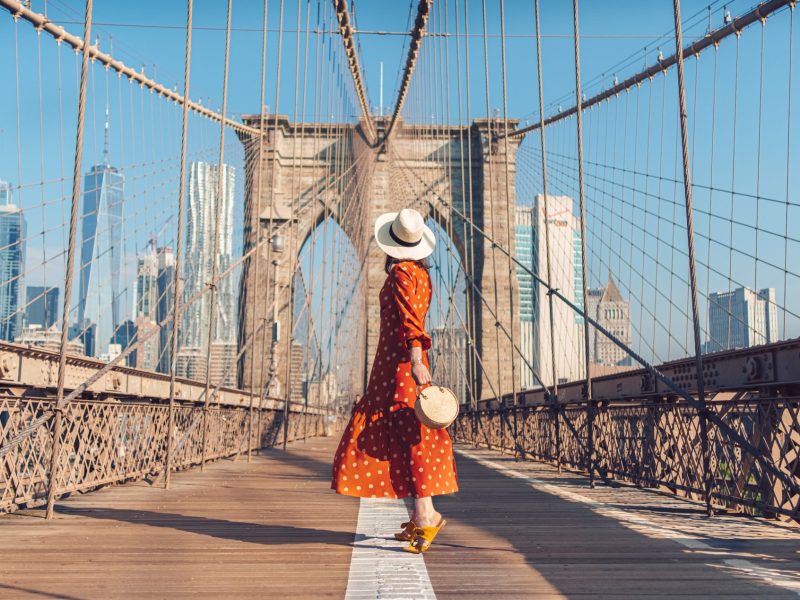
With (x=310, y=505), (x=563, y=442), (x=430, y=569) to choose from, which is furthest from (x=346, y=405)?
(x=430, y=569)

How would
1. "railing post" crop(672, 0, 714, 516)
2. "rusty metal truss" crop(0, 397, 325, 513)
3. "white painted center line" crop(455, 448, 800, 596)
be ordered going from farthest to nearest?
"railing post" crop(672, 0, 714, 516), "rusty metal truss" crop(0, 397, 325, 513), "white painted center line" crop(455, 448, 800, 596)

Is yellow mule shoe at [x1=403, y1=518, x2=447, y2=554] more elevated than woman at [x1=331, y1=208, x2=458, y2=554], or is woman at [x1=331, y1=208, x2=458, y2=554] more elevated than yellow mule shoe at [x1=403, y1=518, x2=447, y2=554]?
woman at [x1=331, y1=208, x2=458, y2=554]

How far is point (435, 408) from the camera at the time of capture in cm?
327

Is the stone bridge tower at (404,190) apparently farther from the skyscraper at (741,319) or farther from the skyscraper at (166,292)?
the skyscraper at (741,319)

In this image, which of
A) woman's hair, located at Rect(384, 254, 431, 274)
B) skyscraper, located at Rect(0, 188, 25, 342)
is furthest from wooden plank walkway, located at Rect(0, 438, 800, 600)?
skyscraper, located at Rect(0, 188, 25, 342)

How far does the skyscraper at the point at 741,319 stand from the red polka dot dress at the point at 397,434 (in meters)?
7.88

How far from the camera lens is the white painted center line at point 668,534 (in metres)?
2.66

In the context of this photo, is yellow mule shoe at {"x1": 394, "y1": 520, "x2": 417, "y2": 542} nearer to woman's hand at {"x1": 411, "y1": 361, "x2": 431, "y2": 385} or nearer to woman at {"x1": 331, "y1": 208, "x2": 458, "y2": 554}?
woman at {"x1": 331, "y1": 208, "x2": 458, "y2": 554}

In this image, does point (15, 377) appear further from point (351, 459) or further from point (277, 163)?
point (277, 163)

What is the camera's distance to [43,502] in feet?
14.4

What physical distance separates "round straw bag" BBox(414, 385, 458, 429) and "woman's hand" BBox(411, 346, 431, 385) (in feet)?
0.25

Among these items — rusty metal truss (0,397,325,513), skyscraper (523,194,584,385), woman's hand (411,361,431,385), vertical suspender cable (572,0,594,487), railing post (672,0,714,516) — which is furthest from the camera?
skyscraper (523,194,584,385)

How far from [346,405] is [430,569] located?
22.8 meters

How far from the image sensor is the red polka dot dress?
3.45 metres
